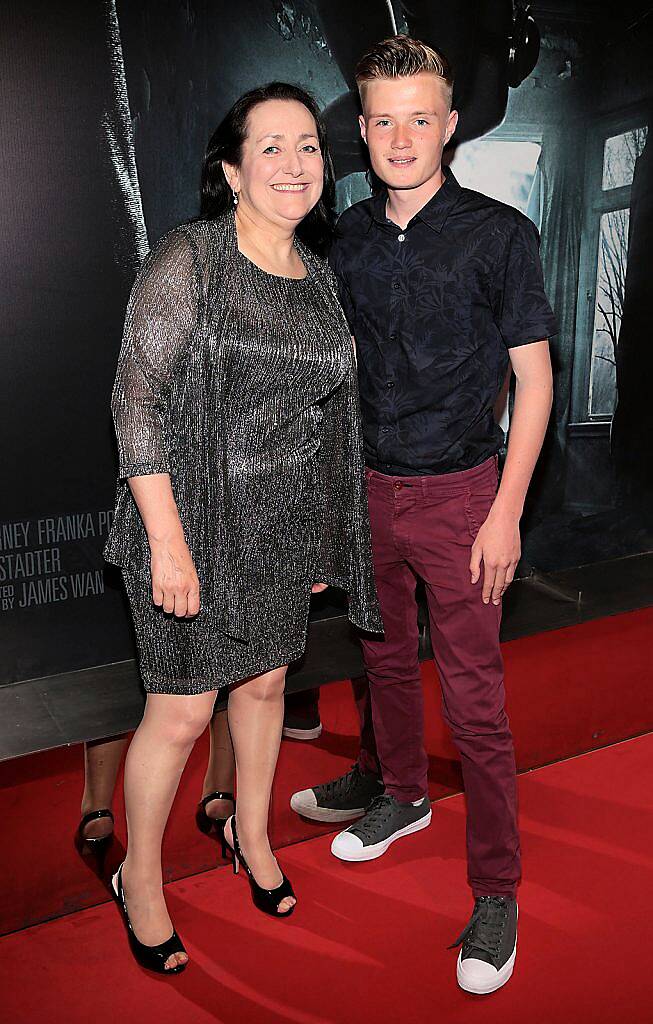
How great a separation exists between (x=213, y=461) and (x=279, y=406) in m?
0.16

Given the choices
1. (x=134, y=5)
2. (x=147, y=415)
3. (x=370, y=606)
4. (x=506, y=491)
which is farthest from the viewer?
(x=134, y=5)

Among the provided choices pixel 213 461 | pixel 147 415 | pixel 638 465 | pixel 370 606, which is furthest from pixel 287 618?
pixel 638 465

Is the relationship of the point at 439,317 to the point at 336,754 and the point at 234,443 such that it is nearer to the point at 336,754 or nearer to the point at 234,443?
the point at 234,443

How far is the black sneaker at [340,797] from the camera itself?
8.50 ft

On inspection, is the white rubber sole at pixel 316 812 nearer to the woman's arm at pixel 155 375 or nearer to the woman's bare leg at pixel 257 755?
the woman's bare leg at pixel 257 755

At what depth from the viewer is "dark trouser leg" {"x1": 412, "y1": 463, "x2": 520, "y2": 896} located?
2.10 m

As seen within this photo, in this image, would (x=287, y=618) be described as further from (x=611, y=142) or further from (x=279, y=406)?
(x=611, y=142)

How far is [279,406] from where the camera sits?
6.27ft

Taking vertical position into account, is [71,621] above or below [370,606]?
below

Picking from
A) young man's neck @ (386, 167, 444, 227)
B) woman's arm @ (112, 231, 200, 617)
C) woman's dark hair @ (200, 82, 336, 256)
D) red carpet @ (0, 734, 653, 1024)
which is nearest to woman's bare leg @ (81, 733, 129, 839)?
red carpet @ (0, 734, 653, 1024)

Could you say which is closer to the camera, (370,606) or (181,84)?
(370,606)

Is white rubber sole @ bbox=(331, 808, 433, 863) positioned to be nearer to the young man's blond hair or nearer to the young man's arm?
the young man's arm

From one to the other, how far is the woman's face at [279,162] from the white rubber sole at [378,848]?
1.47 m

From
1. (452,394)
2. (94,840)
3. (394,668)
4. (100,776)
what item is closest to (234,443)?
(452,394)
